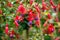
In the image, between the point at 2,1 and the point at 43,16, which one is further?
the point at 2,1

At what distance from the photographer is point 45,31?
2273 mm

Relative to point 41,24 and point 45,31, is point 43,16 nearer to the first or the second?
point 41,24

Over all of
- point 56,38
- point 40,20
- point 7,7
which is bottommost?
Answer: point 56,38

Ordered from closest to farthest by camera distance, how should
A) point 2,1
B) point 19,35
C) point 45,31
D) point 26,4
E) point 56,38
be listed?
A: 1. point 56,38
2. point 45,31
3. point 19,35
4. point 26,4
5. point 2,1

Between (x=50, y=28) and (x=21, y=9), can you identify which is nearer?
(x=50, y=28)

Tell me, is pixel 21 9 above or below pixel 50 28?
above

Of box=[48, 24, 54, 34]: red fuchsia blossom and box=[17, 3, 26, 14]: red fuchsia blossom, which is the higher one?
box=[17, 3, 26, 14]: red fuchsia blossom

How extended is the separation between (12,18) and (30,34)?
0.29 m

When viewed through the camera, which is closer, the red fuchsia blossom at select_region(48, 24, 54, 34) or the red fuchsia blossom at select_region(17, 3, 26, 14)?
the red fuchsia blossom at select_region(48, 24, 54, 34)

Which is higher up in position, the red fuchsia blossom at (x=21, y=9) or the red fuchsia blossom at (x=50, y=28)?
the red fuchsia blossom at (x=21, y=9)

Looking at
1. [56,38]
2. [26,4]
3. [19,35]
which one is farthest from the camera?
[26,4]

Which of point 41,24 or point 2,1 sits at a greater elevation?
point 2,1

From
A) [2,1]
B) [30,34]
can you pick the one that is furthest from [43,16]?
[2,1]

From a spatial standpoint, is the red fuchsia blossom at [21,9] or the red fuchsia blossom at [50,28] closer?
the red fuchsia blossom at [50,28]
